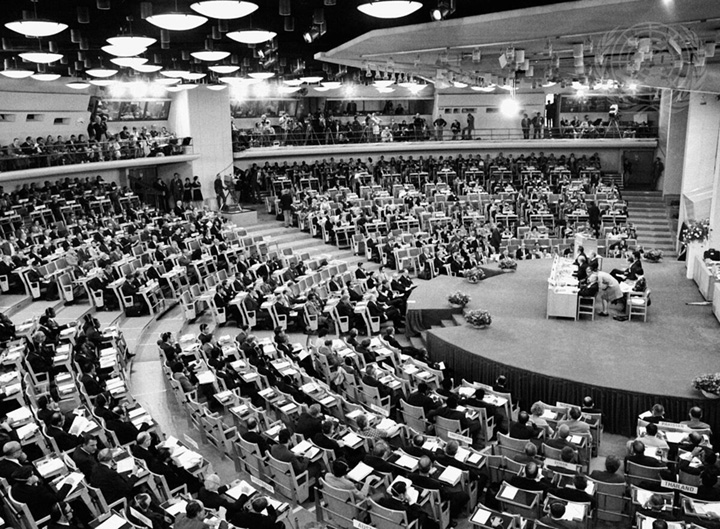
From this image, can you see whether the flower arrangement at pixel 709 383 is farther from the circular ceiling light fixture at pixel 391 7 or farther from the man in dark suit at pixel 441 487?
the circular ceiling light fixture at pixel 391 7

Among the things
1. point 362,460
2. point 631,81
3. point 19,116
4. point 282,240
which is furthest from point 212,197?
point 362,460

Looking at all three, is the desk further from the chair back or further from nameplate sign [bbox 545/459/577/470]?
the chair back

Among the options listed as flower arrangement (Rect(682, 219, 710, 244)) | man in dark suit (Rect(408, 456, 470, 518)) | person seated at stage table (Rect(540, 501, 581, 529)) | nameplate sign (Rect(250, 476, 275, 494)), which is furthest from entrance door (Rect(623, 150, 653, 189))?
person seated at stage table (Rect(540, 501, 581, 529))

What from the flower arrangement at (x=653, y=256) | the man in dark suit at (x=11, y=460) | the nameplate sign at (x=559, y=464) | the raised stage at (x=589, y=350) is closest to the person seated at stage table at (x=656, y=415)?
the raised stage at (x=589, y=350)

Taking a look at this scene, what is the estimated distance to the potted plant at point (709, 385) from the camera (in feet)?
37.1

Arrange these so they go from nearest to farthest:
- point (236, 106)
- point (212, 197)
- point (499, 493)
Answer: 1. point (499, 493)
2. point (212, 197)
3. point (236, 106)

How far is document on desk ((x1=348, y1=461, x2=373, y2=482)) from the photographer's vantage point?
903 cm

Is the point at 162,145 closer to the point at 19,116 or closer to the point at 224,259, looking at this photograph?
the point at 19,116

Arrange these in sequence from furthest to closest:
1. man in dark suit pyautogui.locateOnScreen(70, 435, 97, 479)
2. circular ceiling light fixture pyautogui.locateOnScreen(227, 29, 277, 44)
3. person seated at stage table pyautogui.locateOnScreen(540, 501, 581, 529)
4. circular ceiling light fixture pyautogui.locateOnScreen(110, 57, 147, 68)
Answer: circular ceiling light fixture pyautogui.locateOnScreen(110, 57, 147, 68) → circular ceiling light fixture pyautogui.locateOnScreen(227, 29, 277, 44) → man in dark suit pyautogui.locateOnScreen(70, 435, 97, 479) → person seated at stage table pyautogui.locateOnScreen(540, 501, 581, 529)

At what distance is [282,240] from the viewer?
28516 millimetres

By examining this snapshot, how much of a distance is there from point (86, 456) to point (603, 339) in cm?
1065

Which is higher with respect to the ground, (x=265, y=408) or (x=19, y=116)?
(x=19, y=116)

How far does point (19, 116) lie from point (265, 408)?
2213cm

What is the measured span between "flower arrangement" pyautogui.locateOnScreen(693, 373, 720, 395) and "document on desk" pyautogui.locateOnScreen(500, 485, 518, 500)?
16.1 ft
